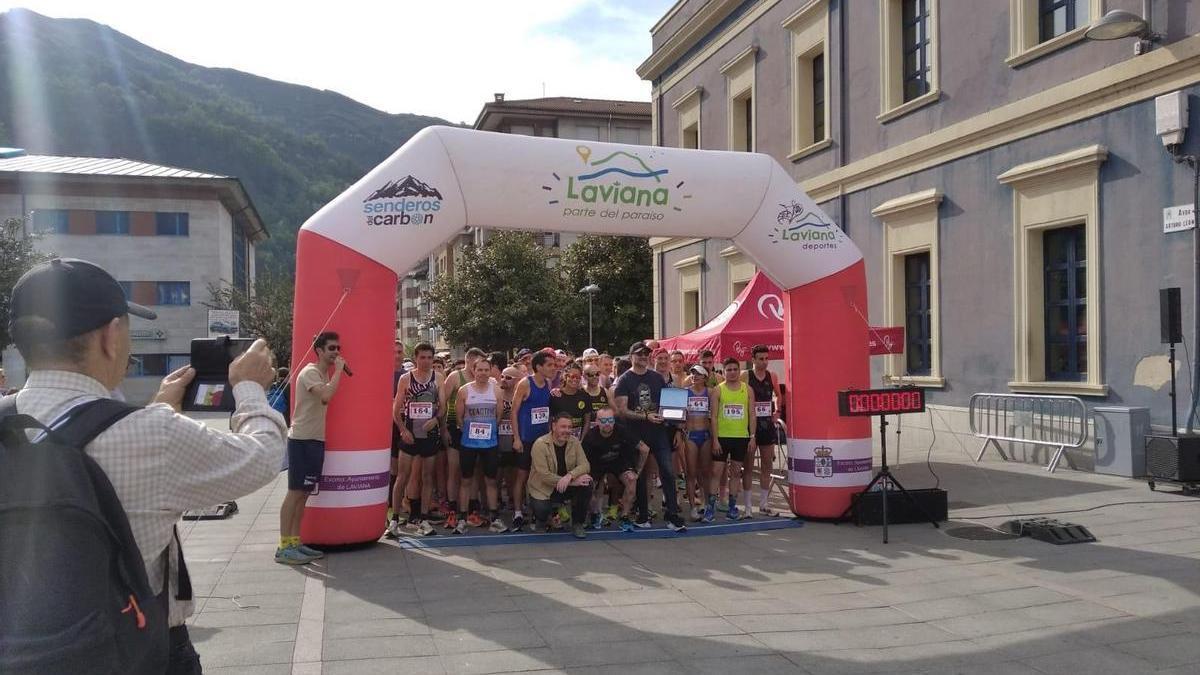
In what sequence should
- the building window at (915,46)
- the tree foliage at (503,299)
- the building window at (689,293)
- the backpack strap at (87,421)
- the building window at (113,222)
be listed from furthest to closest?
the building window at (113,222) < the tree foliage at (503,299) < the building window at (689,293) < the building window at (915,46) < the backpack strap at (87,421)

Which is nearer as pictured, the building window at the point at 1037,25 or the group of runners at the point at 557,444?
the group of runners at the point at 557,444

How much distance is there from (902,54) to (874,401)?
1004cm

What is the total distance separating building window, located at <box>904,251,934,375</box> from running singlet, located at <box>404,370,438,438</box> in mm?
9821

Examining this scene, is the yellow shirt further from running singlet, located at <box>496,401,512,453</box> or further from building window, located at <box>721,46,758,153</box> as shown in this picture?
building window, located at <box>721,46,758,153</box>

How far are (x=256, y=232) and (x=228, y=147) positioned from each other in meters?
81.8

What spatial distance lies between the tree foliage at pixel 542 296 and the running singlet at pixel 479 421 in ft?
95.4

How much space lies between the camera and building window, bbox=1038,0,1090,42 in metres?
12.7

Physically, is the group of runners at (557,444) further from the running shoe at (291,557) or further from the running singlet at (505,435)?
the running shoe at (291,557)

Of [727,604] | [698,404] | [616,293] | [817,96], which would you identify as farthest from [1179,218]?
[616,293]

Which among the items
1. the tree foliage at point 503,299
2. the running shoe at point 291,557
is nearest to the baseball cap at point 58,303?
the running shoe at point 291,557

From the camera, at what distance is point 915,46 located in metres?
16.1

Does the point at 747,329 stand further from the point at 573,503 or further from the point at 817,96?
the point at 817,96

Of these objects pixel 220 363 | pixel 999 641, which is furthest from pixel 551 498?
pixel 220 363

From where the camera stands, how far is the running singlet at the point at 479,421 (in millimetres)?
9406
